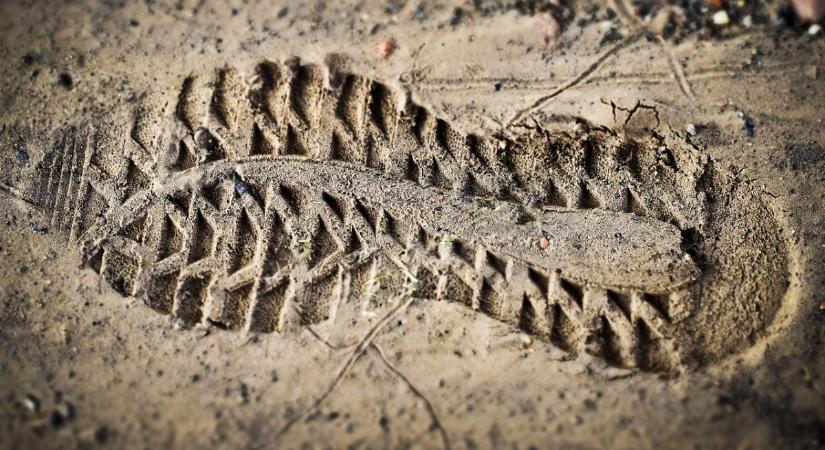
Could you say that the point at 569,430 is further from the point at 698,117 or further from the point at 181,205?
the point at 181,205

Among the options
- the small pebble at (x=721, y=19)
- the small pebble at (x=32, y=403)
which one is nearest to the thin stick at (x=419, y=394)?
the small pebble at (x=32, y=403)

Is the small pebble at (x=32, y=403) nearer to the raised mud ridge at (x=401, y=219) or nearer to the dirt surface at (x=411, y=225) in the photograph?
the dirt surface at (x=411, y=225)

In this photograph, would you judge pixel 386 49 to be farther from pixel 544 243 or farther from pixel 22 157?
pixel 22 157

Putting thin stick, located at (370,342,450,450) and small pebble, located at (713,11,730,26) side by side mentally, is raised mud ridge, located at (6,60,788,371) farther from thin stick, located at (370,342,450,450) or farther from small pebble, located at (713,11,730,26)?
small pebble, located at (713,11,730,26)

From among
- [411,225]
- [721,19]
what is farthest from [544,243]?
[721,19]

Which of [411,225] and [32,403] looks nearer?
[32,403]

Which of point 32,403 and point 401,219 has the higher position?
point 401,219

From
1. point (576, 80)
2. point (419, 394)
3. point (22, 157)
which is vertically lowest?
point (419, 394)
